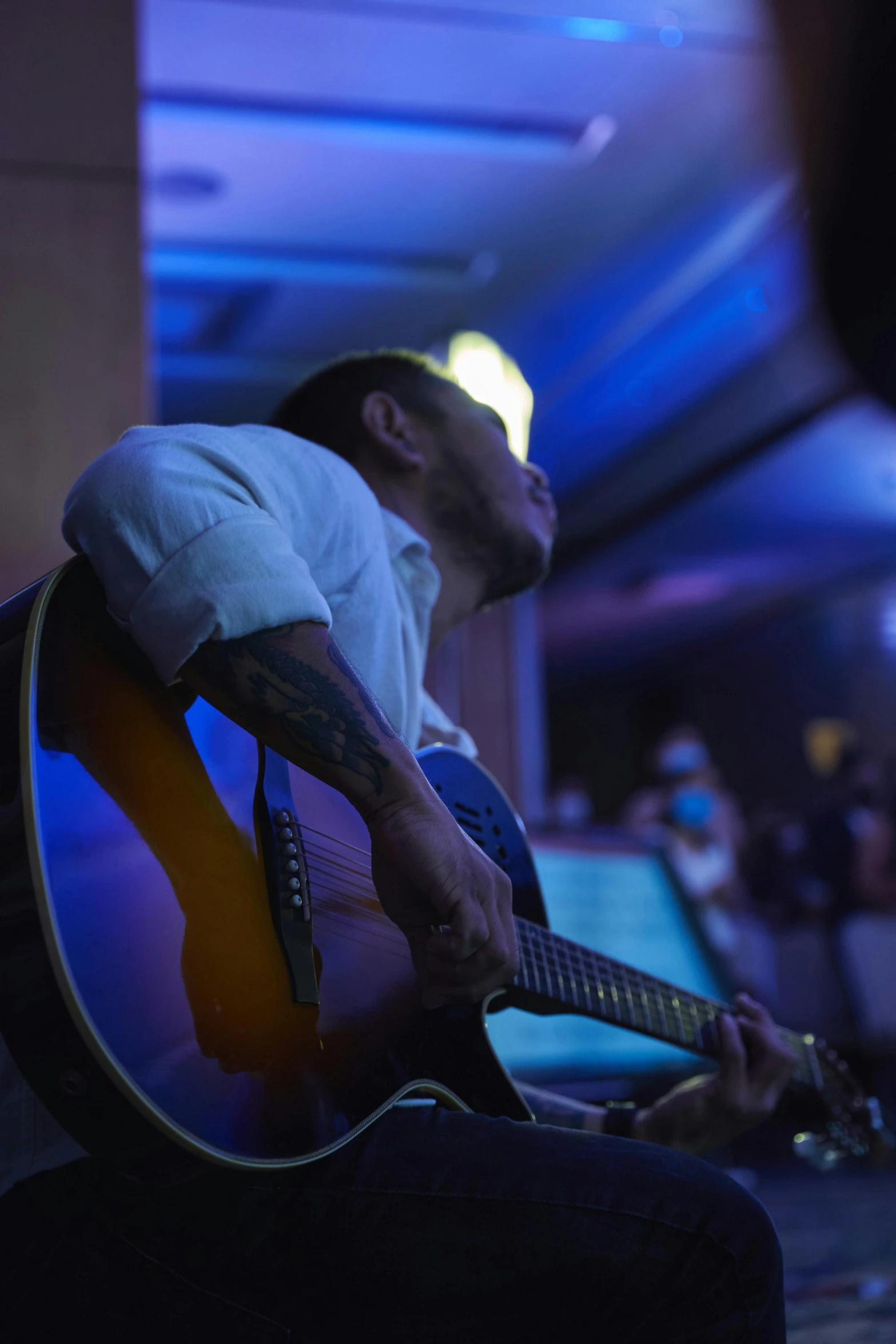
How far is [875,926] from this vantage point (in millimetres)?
4289

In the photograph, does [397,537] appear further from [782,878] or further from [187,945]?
[782,878]

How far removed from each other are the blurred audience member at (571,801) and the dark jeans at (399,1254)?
Answer: 20.1 feet

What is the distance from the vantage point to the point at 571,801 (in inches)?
404

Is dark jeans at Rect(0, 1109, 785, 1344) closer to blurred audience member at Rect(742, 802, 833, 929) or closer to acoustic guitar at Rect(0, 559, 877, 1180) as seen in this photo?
acoustic guitar at Rect(0, 559, 877, 1180)

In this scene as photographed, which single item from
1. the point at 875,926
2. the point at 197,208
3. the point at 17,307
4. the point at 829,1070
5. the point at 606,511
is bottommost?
the point at 875,926

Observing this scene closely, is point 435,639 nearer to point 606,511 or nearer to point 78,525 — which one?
point 78,525

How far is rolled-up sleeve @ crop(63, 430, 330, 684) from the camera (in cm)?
82

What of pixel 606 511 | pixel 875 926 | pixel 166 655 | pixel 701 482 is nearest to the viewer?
pixel 166 655

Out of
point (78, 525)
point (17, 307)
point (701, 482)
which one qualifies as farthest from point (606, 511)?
point (78, 525)

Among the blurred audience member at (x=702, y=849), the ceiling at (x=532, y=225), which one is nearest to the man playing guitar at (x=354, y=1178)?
the ceiling at (x=532, y=225)

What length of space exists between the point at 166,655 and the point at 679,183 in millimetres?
4447

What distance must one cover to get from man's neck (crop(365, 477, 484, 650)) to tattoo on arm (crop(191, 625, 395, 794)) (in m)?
0.51

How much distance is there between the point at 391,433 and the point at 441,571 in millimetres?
182

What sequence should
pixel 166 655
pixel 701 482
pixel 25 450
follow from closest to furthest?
1. pixel 166 655
2. pixel 25 450
3. pixel 701 482
